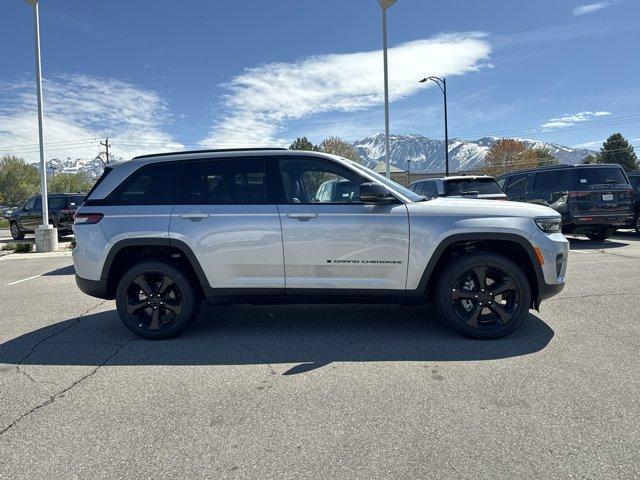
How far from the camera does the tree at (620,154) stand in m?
69.1

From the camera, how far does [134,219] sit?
184 inches

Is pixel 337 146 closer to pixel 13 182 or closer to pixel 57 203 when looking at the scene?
pixel 57 203

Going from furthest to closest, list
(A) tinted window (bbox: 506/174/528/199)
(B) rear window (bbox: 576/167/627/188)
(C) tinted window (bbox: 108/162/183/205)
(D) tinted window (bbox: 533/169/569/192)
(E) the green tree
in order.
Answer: (E) the green tree
(A) tinted window (bbox: 506/174/528/199)
(D) tinted window (bbox: 533/169/569/192)
(B) rear window (bbox: 576/167/627/188)
(C) tinted window (bbox: 108/162/183/205)

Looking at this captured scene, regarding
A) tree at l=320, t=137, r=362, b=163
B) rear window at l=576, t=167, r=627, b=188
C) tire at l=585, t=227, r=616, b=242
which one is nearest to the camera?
rear window at l=576, t=167, r=627, b=188

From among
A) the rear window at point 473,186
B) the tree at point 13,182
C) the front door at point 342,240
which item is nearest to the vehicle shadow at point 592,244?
the rear window at point 473,186

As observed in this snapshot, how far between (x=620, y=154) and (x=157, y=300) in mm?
80697

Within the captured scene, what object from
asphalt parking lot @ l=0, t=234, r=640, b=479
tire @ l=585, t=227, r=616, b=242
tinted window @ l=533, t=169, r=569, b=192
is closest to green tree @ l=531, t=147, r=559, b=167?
tire @ l=585, t=227, r=616, b=242

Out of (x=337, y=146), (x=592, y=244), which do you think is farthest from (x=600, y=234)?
(x=337, y=146)

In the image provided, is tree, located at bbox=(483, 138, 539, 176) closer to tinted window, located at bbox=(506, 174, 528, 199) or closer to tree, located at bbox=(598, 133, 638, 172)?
tree, located at bbox=(598, 133, 638, 172)

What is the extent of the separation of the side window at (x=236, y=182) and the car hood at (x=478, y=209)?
1.50 meters

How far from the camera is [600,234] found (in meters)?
12.5

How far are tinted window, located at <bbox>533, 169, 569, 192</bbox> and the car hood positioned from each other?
7671 mm

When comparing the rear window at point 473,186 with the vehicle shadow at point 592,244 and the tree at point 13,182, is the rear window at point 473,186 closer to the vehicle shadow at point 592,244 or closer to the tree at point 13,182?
the vehicle shadow at point 592,244

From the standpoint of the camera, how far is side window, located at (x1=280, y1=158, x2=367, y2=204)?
4.58 metres
